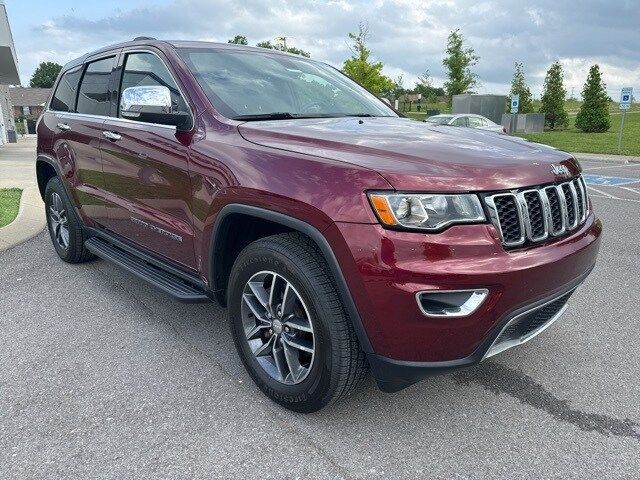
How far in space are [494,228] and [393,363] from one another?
690 mm

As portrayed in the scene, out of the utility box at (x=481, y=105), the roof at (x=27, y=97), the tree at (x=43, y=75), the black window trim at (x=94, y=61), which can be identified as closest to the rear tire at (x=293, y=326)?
the black window trim at (x=94, y=61)

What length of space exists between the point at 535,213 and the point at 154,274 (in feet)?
7.63

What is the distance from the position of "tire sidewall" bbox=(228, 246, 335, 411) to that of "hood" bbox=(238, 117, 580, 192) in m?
0.53

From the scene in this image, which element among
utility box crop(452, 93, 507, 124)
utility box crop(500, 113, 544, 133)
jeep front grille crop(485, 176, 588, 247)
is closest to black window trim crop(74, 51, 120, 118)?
jeep front grille crop(485, 176, 588, 247)

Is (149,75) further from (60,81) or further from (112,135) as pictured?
(60,81)

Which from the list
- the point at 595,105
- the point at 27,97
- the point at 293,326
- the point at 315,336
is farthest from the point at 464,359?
the point at 27,97

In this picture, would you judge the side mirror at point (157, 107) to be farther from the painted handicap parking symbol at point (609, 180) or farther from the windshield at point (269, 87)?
the painted handicap parking symbol at point (609, 180)

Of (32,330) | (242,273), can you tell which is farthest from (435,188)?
(32,330)

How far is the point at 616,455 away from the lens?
2232mm

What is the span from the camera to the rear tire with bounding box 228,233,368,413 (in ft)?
7.29

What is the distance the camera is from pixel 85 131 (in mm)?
4000

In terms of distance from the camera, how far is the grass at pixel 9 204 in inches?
265

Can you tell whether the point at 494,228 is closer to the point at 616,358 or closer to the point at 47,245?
the point at 616,358

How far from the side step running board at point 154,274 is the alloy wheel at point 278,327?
446mm
